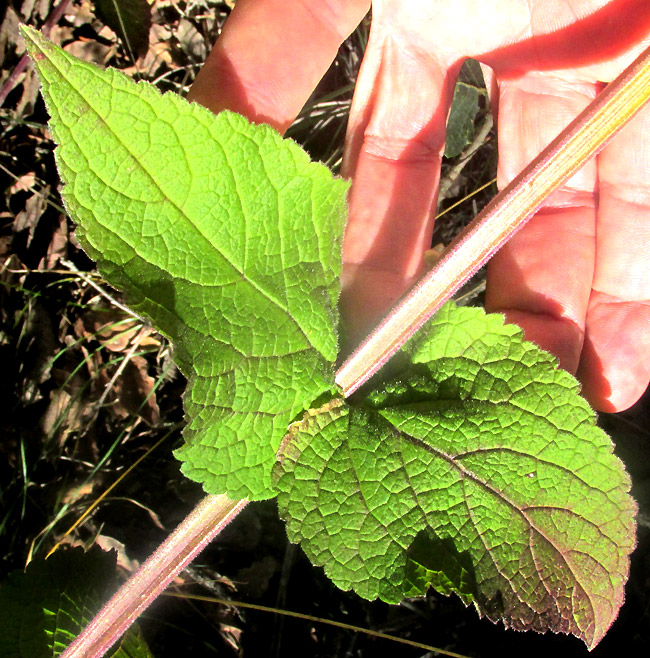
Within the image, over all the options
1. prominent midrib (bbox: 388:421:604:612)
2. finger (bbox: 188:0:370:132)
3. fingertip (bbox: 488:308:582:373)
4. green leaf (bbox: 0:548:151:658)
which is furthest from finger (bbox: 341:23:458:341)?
green leaf (bbox: 0:548:151:658)

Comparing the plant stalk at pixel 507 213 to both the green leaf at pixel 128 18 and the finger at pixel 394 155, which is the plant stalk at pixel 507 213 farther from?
the green leaf at pixel 128 18

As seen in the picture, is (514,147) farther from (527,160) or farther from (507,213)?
(507,213)

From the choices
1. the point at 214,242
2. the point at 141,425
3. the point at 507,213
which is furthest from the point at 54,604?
the point at 507,213

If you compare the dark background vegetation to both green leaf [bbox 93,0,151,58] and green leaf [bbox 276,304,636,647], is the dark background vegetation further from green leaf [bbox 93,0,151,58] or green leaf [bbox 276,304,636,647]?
green leaf [bbox 276,304,636,647]

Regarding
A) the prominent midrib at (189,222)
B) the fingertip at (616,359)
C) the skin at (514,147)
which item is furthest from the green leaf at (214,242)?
the fingertip at (616,359)

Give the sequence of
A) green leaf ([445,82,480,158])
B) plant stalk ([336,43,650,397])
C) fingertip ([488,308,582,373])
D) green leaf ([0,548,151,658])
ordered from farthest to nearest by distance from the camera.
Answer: green leaf ([445,82,480,158]) → fingertip ([488,308,582,373]) → green leaf ([0,548,151,658]) → plant stalk ([336,43,650,397])

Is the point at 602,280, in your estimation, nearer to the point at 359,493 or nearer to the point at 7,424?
the point at 359,493

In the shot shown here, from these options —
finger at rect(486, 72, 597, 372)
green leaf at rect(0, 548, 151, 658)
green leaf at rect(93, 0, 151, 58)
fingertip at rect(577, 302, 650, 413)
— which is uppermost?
green leaf at rect(93, 0, 151, 58)
